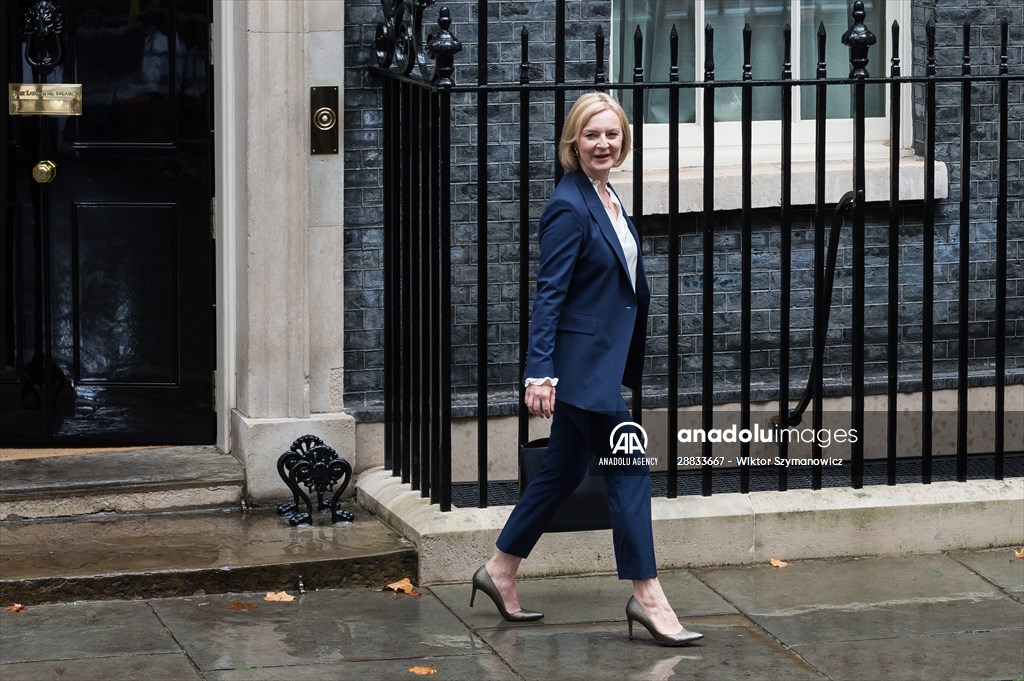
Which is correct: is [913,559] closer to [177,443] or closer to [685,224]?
[685,224]

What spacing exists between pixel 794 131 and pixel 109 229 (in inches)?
122

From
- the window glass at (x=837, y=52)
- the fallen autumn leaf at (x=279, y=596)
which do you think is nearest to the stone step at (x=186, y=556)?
the fallen autumn leaf at (x=279, y=596)

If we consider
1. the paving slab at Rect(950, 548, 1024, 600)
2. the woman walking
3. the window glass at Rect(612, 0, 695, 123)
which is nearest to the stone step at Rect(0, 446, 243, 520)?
the woman walking

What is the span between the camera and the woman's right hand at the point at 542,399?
5.65m

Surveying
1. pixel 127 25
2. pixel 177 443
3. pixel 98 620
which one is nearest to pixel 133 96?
pixel 127 25

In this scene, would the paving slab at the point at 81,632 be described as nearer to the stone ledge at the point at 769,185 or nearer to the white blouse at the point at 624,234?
the white blouse at the point at 624,234

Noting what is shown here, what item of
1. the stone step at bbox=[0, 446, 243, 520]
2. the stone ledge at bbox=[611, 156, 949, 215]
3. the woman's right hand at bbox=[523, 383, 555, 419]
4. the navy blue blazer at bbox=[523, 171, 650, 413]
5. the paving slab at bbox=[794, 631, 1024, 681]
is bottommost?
the paving slab at bbox=[794, 631, 1024, 681]

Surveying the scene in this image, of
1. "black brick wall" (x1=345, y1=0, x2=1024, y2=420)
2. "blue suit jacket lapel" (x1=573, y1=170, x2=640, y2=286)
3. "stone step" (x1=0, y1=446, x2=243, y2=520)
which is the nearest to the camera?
"blue suit jacket lapel" (x1=573, y1=170, x2=640, y2=286)

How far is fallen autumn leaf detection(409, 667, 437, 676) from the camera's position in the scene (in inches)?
221

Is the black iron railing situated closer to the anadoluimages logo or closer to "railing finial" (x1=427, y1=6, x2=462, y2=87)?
Answer: "railing finial" (x1=427, y1=6, x2=462, y2=87)

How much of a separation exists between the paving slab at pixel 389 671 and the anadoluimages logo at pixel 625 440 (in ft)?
2.61

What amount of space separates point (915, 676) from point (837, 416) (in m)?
2.38

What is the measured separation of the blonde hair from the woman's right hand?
73cm

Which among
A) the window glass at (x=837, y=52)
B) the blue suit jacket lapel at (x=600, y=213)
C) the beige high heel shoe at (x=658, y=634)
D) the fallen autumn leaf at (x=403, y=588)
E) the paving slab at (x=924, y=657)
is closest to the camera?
the paving slab at (x=924, y=657)
